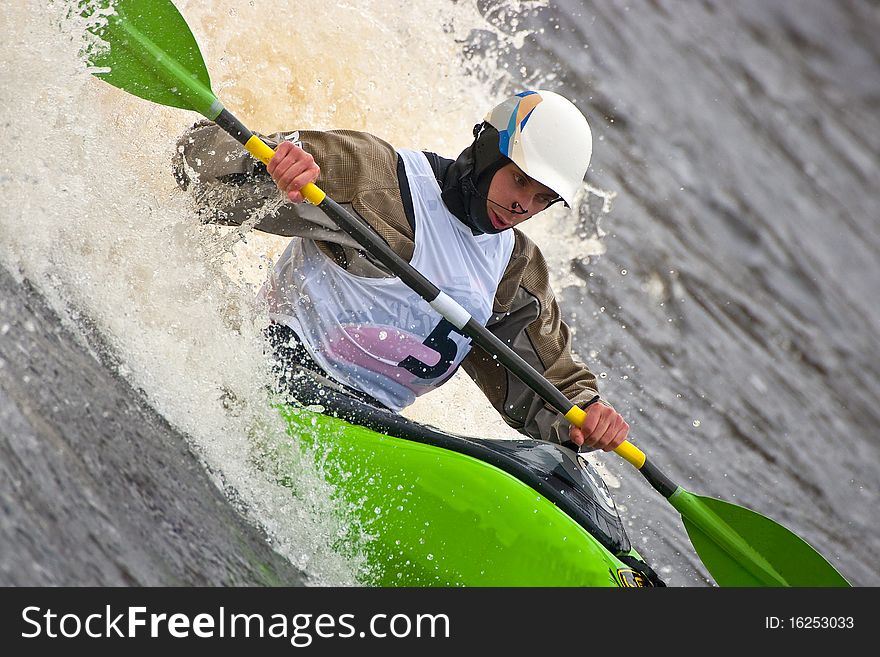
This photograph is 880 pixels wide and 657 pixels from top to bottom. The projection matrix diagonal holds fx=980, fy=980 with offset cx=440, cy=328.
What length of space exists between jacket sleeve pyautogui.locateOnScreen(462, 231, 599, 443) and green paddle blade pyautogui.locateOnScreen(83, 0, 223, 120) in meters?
0.99

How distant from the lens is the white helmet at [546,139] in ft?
8.11

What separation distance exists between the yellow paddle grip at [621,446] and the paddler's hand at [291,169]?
3.08ft

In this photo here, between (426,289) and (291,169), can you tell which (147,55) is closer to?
(291,169)

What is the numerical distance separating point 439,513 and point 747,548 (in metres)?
1.00

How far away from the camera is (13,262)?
7.55 feet

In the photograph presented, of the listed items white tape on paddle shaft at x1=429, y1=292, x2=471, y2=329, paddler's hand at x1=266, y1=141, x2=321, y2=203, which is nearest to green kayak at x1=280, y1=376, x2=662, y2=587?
white tape on paddle shaft at x1=429, y1=292, x2=471, y2=329

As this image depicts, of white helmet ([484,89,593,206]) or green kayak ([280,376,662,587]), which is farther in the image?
white helmet ([484,89,593,206])

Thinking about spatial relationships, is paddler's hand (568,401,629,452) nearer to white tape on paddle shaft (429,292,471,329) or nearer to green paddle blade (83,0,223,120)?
white tape on paddle shaft (429,292,471,329)

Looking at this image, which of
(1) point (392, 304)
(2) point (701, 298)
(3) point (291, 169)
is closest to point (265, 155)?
(3) point (291, 169)

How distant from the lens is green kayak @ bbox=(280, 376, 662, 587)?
2287mm

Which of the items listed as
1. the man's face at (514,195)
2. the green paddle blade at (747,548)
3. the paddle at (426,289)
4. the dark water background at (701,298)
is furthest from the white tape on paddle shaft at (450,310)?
the green paddle blade at (747,548)

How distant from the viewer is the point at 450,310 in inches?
98.4
